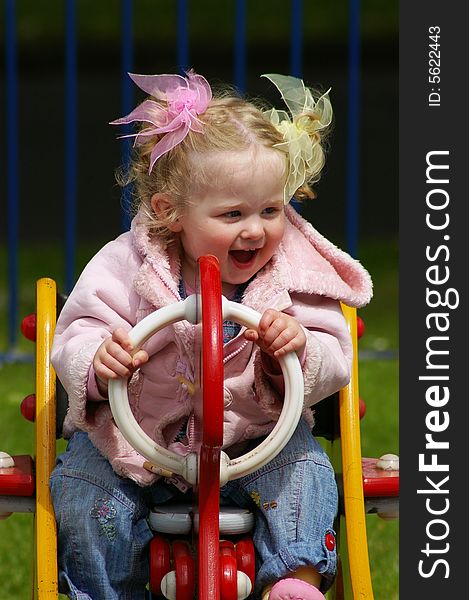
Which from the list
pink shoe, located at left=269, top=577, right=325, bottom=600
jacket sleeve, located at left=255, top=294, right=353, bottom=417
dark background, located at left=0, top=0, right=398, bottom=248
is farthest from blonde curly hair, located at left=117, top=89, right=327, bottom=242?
dark background, located at left=0, top=0, right=398, bottom=248

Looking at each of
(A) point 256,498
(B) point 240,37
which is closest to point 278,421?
(A) point 256,498

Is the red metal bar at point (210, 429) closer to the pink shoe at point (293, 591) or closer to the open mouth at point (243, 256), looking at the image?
the pink shoe at point (293, 591)

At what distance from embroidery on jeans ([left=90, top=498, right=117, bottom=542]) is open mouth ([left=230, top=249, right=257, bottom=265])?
52 cm

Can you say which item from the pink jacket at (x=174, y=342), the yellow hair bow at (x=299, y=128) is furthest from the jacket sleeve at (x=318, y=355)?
the yellow hair bow at (x=299, y=128)

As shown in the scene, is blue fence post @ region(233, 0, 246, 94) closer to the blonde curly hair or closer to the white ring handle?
the blonde curly hair

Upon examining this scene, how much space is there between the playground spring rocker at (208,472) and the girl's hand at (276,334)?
2cm

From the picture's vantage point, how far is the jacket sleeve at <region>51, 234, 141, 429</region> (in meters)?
2.35

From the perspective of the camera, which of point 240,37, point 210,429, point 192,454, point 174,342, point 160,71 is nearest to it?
point 210,429

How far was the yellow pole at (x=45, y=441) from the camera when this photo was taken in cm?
237

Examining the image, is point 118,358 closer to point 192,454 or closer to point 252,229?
point 192,454

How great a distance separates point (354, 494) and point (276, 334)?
43 centimetres

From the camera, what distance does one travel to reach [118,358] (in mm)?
2215

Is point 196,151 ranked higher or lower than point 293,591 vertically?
higher

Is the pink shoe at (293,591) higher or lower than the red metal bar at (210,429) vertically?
lower
